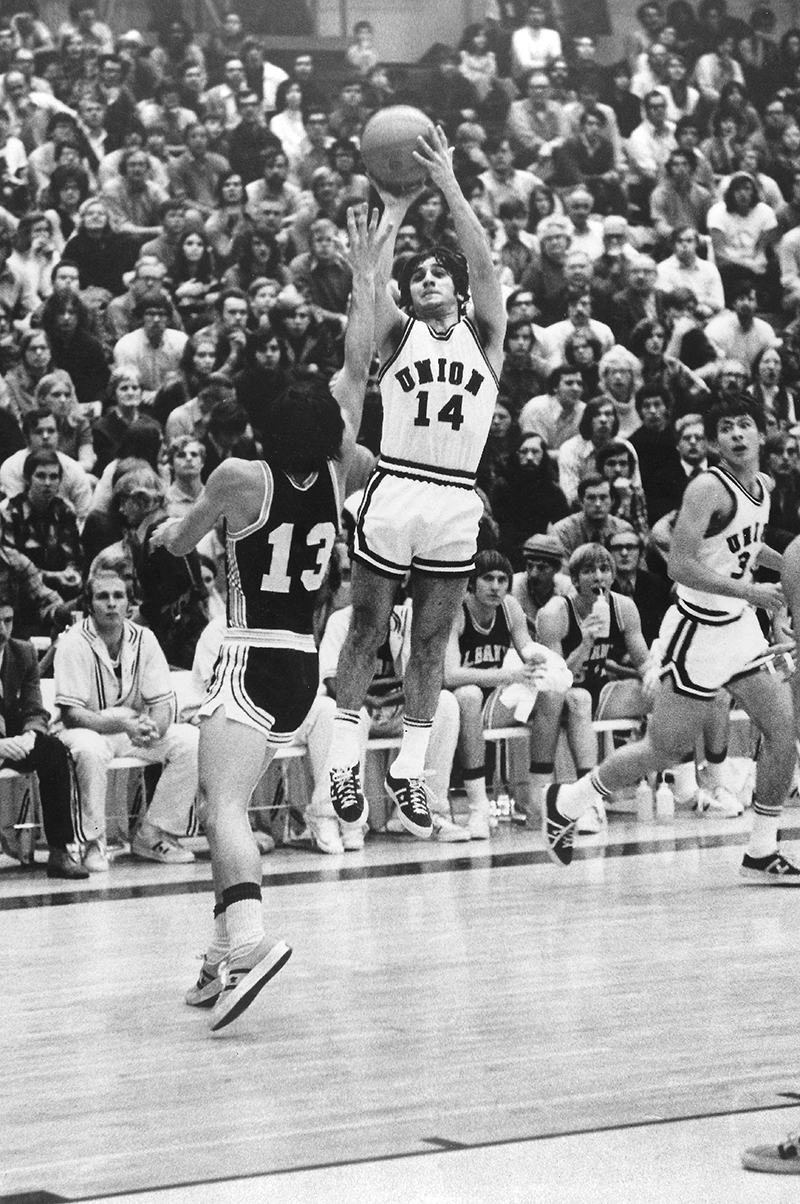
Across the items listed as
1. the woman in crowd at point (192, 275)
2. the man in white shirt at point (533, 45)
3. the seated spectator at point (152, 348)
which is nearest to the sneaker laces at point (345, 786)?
the seated spectator at point (152, 348)

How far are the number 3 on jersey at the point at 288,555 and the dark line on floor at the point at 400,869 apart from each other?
2570mm

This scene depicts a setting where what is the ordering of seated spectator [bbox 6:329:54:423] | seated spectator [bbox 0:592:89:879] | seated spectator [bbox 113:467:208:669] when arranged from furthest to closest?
seated spectator [bbox 6:329:54:423]
seated spectator [bbox 113:467:208:669]
seated spectator [bbox 0:592:89:879]

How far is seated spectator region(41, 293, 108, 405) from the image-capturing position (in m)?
9.82

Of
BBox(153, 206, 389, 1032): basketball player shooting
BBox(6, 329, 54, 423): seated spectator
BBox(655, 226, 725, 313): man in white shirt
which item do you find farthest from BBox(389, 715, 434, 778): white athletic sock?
BBox(655, 226, 725, 313): man in white shirt

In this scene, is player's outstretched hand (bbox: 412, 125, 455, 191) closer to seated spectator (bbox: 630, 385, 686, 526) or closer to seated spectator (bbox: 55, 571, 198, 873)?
seated spectator (bbox: 55, 571, 198, 873)

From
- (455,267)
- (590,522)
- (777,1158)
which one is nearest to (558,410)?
(590,522)

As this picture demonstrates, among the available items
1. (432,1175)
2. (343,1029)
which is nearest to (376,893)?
(343,1029)

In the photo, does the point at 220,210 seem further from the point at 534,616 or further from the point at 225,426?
the point at 534,616

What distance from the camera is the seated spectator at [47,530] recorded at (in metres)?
8.48

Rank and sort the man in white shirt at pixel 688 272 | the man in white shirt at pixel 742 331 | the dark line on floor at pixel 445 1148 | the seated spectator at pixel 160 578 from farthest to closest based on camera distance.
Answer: the man in white shirt at pixel 688 272
the man in white shirt at pixel 742 331
the seated spectator at pixel 160 578
the dark line on floor at pixel 445 1148

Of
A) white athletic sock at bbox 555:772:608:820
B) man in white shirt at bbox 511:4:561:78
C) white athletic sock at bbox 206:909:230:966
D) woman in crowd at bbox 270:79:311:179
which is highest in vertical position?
man in white shirt at bbox 511:4:561:78

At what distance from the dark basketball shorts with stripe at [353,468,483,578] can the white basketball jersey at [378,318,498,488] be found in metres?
0.04

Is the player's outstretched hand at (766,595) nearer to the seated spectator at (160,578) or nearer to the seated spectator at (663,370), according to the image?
the seated spectator at (160,578)

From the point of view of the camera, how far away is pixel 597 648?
9.05m
